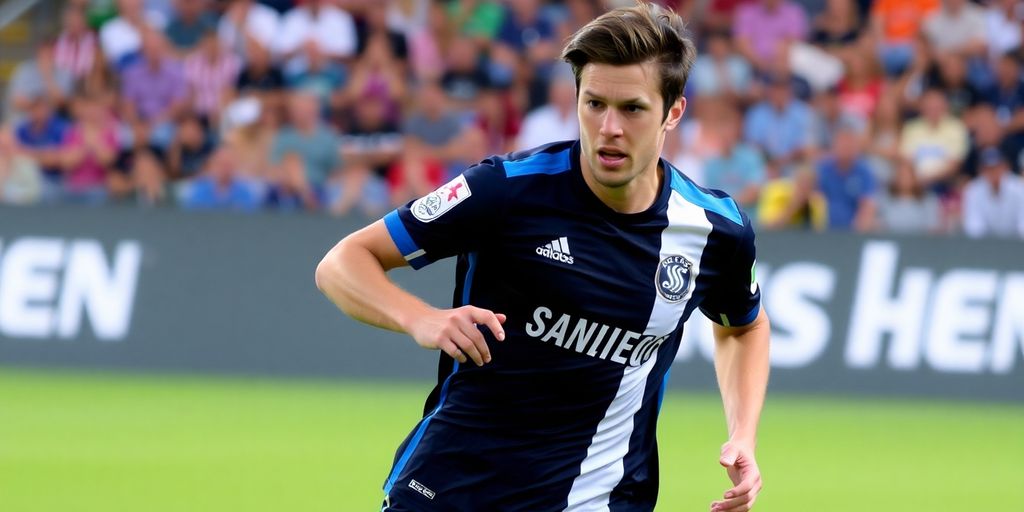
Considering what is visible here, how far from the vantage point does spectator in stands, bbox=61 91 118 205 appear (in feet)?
53.2

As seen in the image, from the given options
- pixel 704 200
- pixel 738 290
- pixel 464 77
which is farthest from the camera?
pixel 464 77

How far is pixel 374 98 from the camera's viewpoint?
16578 millimetres

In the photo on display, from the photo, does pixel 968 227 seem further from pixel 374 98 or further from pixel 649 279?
pixel 649 279

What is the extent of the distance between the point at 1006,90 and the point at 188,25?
9.13m

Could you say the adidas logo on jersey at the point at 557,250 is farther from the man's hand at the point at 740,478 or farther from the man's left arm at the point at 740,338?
the man's hand at the point at 740,478

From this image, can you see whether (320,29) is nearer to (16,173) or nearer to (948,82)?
(16,173)

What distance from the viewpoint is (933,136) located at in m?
16.5

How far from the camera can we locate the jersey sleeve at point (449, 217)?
4434mm

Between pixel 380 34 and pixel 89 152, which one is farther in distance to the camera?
pixel 380 34

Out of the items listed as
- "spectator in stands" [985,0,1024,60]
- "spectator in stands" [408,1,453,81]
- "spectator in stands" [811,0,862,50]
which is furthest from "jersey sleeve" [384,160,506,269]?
"spectator in stands" [985,0,1024,60]

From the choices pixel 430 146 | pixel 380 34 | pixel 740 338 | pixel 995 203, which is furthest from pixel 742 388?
pixel 380 34

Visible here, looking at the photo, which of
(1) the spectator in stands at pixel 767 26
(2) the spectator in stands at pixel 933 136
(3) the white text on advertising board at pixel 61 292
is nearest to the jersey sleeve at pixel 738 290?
(3) the white text on advertising board at pixel 61 292

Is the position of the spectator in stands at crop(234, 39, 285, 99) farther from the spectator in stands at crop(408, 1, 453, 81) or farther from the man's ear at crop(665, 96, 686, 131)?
the man's ear at crop(665, 96, 686, 131)

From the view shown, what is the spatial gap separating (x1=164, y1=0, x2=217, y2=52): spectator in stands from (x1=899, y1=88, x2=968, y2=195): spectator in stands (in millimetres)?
7755
